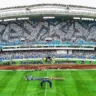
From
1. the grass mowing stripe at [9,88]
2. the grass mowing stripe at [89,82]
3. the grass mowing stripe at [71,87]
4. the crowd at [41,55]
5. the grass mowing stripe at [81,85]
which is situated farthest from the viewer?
the crowd at [41,55]

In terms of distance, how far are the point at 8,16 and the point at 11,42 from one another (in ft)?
23.6

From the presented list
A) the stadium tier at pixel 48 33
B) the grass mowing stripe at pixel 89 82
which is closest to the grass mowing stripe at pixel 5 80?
the grass mowing stripe at pixel 89 82

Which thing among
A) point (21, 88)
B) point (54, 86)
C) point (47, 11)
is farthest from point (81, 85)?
point (47, 11)

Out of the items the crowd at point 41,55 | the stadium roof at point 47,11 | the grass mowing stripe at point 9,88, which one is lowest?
the crowd at point 41,55

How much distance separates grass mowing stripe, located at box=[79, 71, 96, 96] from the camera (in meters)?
31.7

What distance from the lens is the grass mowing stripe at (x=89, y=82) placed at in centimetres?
3167

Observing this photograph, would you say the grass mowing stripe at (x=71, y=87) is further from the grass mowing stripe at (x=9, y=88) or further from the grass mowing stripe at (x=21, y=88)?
the grass mowing stripe at (x=9, y=88)

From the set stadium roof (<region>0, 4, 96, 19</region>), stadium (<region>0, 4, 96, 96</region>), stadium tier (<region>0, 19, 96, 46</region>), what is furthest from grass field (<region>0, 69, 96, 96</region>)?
stadium tier (<region>0, 19, 96, 46</region>)

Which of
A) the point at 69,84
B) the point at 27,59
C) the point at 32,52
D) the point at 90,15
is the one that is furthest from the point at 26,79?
the point at 90,15

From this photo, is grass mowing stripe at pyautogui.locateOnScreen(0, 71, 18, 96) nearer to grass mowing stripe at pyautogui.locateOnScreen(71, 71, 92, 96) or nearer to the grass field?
the grass field

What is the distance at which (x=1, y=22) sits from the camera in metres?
69.2

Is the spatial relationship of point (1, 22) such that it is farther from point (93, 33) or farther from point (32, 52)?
point (93, 33)

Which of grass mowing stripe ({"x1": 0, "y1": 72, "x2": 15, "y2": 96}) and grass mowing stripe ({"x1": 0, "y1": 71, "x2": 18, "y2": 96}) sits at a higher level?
grass mowing stripe ({"x1": 0, "y1": 71, "x2": 18, "y2": 96})

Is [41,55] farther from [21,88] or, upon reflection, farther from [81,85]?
[21,88]
